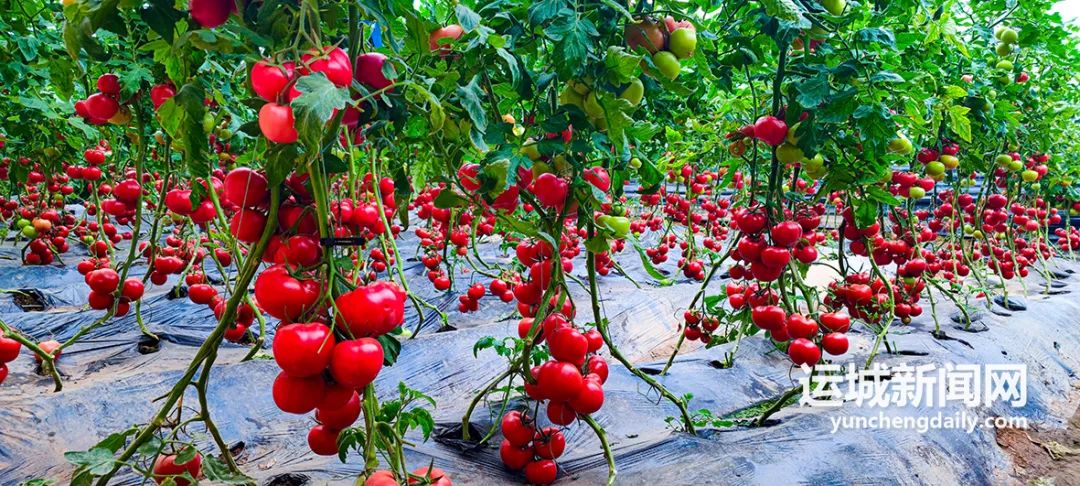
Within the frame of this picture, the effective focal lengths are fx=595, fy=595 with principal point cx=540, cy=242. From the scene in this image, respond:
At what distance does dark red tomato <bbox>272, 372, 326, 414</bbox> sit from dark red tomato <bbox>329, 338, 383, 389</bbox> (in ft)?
0.19

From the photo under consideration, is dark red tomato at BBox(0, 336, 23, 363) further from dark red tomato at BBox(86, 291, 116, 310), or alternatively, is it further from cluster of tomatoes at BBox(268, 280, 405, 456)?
cluster of tomatoes at BBox(268, 280, 405, 456)

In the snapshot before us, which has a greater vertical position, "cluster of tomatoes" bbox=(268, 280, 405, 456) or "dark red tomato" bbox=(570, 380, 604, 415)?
"cluster of tomatoes" bbox=(268, 280, 405, 456)

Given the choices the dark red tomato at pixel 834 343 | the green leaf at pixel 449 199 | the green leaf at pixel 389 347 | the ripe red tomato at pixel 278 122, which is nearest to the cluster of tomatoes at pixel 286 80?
the ripe red tomato at pixel 278 122

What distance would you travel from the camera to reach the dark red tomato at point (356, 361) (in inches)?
28.3

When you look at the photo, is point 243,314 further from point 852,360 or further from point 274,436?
point 852,360

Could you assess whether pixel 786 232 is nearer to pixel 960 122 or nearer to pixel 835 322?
pixel 835 322

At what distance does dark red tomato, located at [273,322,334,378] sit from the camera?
0.71 m

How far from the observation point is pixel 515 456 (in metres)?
1.61

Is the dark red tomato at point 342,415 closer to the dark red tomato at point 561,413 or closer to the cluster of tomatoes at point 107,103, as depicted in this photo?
the dark red tomato at point 561,413

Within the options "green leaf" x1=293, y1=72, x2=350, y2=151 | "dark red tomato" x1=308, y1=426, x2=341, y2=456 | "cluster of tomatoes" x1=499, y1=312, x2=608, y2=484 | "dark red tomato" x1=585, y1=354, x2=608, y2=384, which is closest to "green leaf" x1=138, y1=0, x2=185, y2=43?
"green leaf" x1=293, y1=72, x2=350, y2=151

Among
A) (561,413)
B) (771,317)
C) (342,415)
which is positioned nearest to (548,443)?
(561,413)

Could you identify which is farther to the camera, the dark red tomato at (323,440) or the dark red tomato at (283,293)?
the dark red tomato at (323,440)

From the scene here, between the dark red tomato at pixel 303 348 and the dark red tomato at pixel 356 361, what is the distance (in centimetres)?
2

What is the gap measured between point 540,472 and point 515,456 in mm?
79
